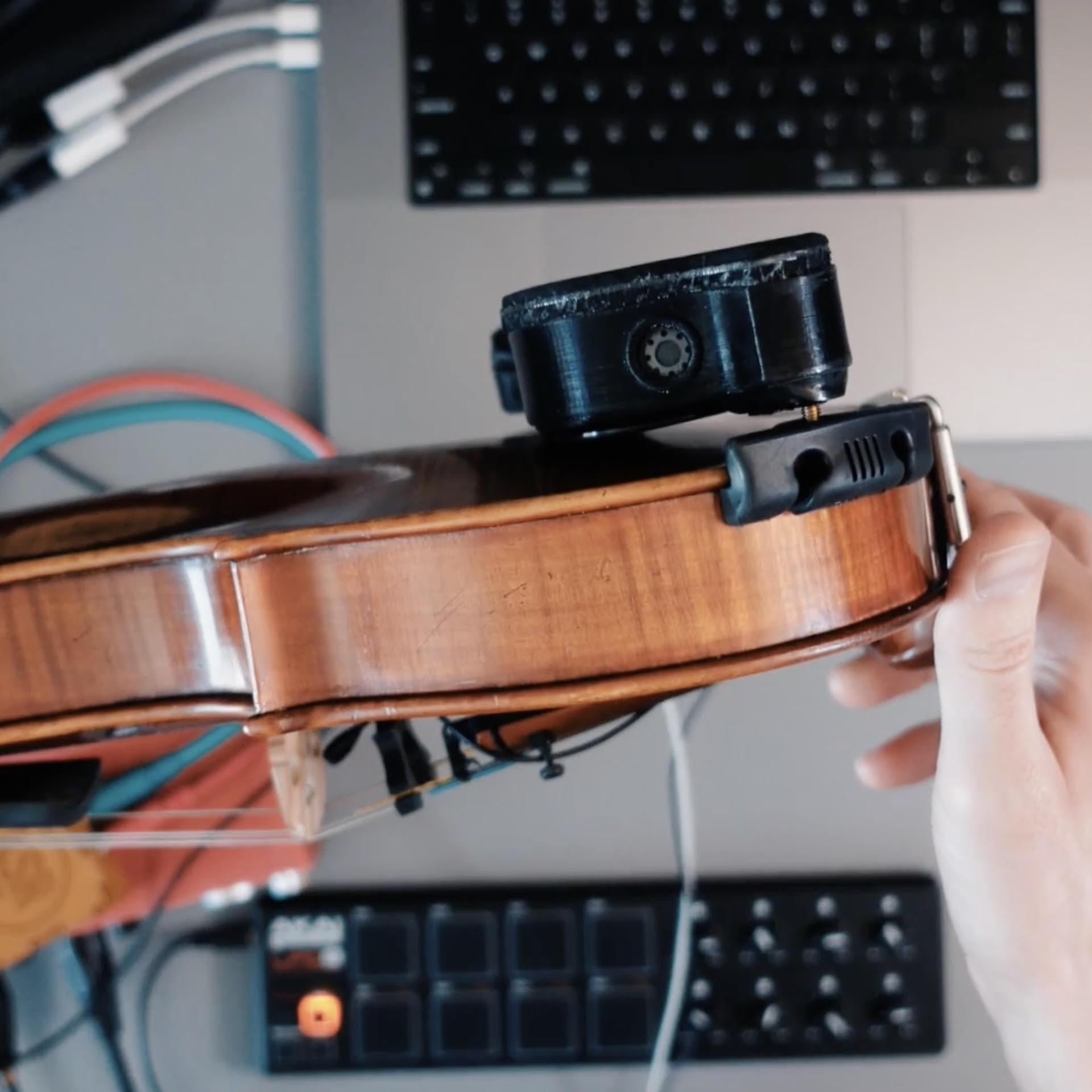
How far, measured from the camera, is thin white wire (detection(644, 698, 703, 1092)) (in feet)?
2.00

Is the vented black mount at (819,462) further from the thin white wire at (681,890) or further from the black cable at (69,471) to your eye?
the black cable at (69,471)

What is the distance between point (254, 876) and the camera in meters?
0.61

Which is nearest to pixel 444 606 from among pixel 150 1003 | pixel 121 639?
pixel 121 639

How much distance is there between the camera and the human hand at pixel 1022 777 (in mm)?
370

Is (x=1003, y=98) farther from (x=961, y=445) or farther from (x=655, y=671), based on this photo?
(x=655, y=671)

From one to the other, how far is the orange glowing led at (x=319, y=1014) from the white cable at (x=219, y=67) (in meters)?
0.56

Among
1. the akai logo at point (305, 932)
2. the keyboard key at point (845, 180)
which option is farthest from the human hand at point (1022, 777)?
the akai logo at point (305, 932)

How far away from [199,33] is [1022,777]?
2.06 ft

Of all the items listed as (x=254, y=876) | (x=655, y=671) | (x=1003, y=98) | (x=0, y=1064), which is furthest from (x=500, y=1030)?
(x=1003, y=98)

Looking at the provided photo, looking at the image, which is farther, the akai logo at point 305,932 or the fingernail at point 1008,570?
the akai logo at point 305,932

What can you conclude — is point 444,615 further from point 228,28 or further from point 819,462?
point 228,28

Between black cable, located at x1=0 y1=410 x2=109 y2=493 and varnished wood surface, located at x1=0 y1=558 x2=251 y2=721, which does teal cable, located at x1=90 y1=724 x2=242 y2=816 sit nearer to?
black cable, located at x1=0 y1=410 x2=109 y2=493

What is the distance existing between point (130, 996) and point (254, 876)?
12 centimetres

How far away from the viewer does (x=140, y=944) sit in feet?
2.05
